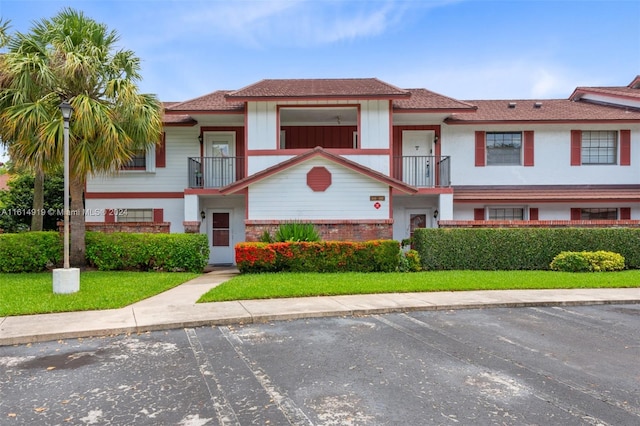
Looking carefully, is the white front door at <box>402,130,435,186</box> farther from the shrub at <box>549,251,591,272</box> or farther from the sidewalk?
the sidewalk

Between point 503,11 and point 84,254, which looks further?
point 503,11

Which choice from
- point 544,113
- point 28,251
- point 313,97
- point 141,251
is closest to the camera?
point 28,251

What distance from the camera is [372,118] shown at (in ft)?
49.3

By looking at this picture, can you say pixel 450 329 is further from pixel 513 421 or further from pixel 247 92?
pixel 247 92

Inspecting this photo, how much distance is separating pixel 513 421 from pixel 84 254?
41.8ft

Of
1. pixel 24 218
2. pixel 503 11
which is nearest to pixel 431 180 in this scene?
pixel 503 11

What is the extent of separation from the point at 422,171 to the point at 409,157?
905 mm

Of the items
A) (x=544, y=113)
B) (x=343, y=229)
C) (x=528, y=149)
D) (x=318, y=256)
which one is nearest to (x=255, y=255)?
(x=318, y=256)

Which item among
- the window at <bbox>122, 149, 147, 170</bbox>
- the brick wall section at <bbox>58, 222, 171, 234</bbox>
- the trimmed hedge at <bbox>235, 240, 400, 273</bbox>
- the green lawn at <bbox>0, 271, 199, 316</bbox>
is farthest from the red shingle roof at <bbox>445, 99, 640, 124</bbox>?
the green lawn at <bbox>0, 271, 199, 316</bbox>

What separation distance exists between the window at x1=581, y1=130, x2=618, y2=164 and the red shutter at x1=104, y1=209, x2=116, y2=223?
748 inches

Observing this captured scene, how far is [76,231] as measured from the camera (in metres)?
12.6

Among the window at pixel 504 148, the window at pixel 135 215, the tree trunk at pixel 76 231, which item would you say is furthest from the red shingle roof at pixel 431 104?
the tree trunk at pixel 76 231

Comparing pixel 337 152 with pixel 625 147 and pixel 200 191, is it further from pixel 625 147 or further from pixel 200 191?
pixel 625 147

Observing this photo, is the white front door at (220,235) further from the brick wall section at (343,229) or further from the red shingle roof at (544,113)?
the red shingle roof at (544,113)
